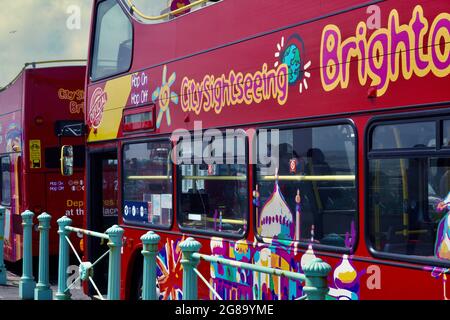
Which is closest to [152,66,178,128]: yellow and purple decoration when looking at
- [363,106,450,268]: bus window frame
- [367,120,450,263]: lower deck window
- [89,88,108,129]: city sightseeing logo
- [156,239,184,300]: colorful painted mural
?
[156,239,184,300]: colorful painted mural

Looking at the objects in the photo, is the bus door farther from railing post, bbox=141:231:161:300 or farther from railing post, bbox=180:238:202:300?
railing post, bbox=180:238:202:300

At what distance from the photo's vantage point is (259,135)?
6652 millimetres

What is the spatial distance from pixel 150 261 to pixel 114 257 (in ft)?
3.10

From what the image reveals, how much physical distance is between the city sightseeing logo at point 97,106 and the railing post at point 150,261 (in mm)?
3297

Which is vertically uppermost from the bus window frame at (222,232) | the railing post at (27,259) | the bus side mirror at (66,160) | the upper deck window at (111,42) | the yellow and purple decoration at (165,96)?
the upper deck window at (111,42)

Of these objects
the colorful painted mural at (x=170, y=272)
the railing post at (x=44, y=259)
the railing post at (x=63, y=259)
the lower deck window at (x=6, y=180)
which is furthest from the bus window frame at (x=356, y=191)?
the lower deck window at (x=6, y=180)

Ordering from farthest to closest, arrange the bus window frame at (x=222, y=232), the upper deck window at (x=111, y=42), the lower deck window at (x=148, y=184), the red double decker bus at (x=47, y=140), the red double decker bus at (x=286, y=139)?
1. the red double decker bus at (x=47, y=140)
2. the upper deck window at (x=111, y=42)
3. the lower deck window at (x=148, y=184)
4. the bus window frame at (x=222, y=232)
5. the red double decker bus at (x=286, y=139)

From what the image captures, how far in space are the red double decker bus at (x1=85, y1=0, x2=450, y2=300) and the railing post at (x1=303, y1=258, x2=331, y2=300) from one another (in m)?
0.75

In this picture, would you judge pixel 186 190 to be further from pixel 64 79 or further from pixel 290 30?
pixel 64 79

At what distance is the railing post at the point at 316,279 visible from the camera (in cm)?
432

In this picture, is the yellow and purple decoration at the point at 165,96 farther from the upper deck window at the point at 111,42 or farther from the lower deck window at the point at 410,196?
the lower deck window at the point at 410,196

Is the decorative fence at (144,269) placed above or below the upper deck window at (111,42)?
below

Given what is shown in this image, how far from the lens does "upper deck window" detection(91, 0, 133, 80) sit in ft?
30.2

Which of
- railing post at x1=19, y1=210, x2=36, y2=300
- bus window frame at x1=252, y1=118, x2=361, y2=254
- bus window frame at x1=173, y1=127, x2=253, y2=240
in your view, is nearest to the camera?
bus window frame at x1=252, y1=118, x2=361, y2=254
